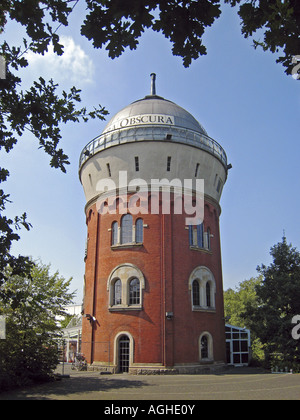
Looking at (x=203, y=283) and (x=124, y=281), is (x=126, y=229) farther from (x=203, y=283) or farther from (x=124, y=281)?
(x=203, y=283)

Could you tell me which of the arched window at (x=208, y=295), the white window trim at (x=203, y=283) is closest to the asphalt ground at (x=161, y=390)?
the white window trim at (x=203, y=283)

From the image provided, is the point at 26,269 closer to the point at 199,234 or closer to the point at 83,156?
the point at 199,234

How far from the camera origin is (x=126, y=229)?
24219mm

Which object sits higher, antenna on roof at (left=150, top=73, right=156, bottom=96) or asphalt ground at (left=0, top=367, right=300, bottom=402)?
antenna on roof at (left=150, top=73, right=156, bottom=96)

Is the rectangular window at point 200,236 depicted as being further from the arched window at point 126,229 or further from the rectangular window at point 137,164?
the rectangular window at point 137,164

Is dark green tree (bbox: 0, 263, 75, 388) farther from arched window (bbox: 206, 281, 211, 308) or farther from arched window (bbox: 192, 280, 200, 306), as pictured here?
arched window (bbox: 206, 281, 211, 308)

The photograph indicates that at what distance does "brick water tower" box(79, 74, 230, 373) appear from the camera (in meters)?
22.1

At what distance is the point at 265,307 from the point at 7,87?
71.1 feet

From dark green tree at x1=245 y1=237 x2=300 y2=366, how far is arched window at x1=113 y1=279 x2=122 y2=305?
854 centimetres

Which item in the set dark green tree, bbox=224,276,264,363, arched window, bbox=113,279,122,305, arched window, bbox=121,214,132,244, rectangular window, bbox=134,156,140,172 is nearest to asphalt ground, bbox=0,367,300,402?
arched window, bbox=113,279,122,305

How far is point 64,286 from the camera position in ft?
67.5

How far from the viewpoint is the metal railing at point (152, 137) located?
24.3 metres
